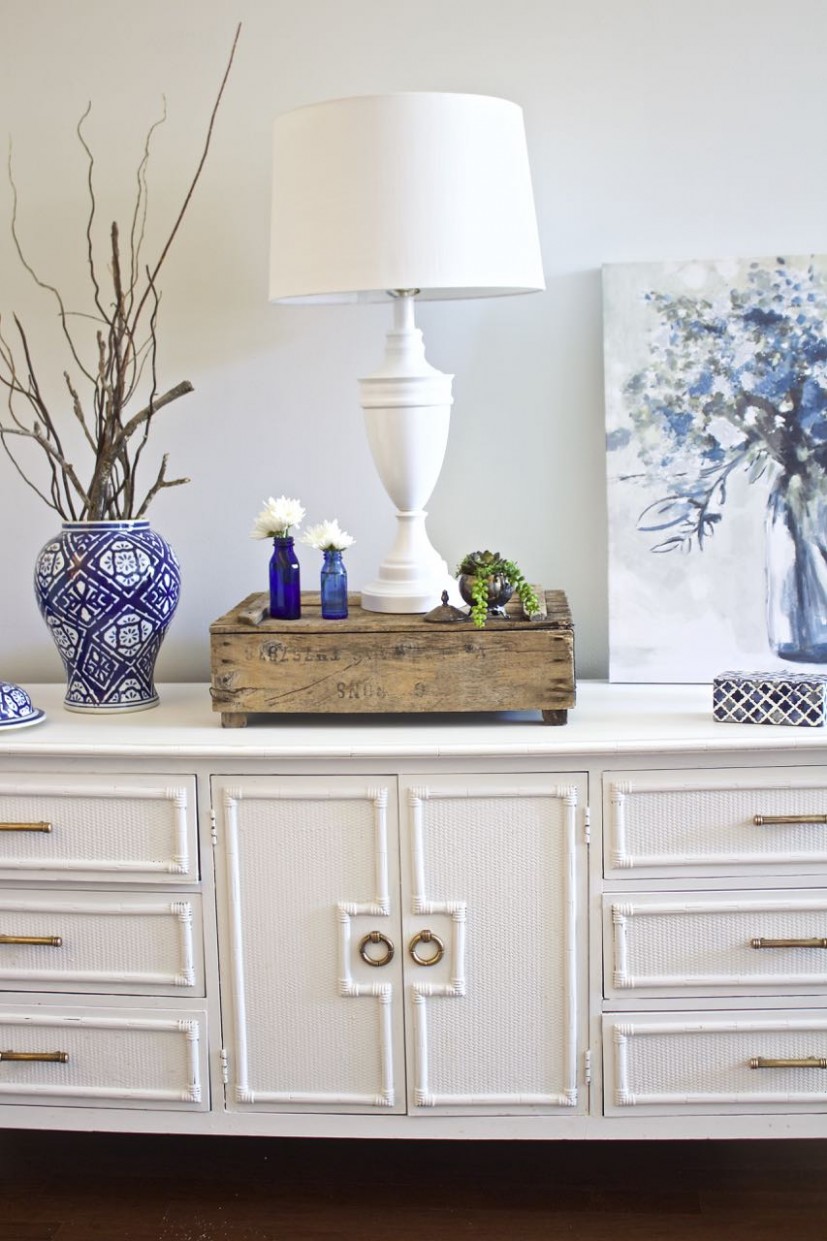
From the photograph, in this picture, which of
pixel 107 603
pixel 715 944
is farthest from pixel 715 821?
pixel 107 603

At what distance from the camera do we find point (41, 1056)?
200 cm

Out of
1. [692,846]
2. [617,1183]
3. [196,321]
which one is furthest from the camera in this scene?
[196,321]

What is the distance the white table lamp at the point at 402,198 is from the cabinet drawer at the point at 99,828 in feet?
2.51

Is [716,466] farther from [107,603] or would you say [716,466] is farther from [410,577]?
[107,603]

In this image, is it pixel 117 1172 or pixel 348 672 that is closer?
pixel 348 672

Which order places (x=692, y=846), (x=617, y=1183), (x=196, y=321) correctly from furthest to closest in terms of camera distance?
(x=196, y=321) → (x=617, y=1183) → (x=692, y=846)

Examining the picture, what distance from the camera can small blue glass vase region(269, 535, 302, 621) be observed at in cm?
202

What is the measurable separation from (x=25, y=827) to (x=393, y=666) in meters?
0.60

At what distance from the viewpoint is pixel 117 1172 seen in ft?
7.07

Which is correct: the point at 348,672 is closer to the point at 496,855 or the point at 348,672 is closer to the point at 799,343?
the point at 496,855

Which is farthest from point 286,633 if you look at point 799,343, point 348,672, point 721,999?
point 799,343

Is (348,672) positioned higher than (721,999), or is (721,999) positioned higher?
(348,672)

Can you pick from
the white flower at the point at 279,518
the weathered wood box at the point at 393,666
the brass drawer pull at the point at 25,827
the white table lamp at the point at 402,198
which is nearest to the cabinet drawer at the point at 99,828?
the brass drawer pull at the point at 25,827

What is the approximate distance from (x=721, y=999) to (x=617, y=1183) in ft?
1.28
